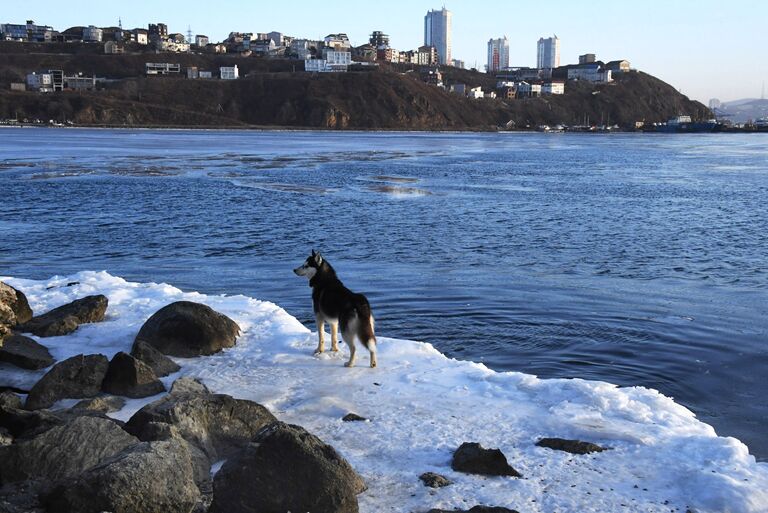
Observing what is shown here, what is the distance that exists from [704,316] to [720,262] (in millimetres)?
7388

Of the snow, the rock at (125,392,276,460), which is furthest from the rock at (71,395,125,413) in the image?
the rock at (125,392,276,460)

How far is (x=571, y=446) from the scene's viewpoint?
316 inches

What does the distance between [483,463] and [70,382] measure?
18.0 feet

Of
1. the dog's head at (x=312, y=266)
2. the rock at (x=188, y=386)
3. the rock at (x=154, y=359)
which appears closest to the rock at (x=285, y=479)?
the rock at (x=188, y=386)

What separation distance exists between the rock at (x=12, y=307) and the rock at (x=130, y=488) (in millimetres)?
5580

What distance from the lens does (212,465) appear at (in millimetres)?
7668

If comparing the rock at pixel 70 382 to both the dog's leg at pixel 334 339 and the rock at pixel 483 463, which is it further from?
the rock at pixel 483 463

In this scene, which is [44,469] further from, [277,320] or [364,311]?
[277,320]

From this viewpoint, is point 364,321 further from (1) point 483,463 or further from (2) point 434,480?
(2) point 434,480

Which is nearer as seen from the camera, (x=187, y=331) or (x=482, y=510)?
(x=482, y=510)

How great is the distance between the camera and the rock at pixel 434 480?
7113mm

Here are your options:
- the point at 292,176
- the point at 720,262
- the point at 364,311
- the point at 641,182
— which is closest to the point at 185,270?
the point at 364,311

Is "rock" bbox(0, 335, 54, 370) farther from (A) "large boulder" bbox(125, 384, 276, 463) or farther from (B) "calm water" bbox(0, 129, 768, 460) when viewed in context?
(B) "calm water" bbox(0, 129, 768, 460)

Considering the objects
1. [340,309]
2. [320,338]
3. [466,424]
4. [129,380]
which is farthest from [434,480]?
[320,338]
